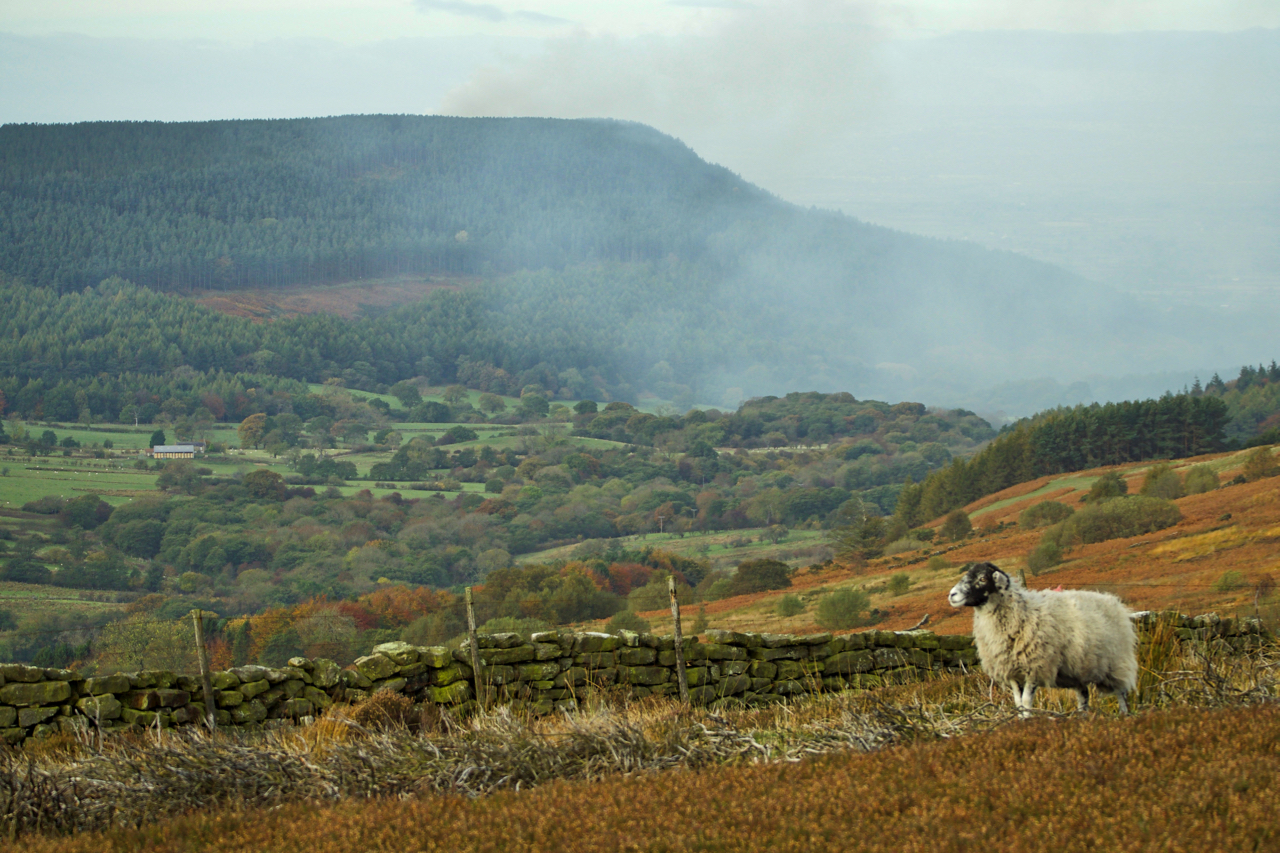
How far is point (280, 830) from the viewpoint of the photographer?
613 centimetres

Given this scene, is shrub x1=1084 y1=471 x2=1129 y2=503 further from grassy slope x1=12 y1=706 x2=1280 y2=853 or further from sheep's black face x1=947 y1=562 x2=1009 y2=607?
grassy slope x1=12 y1=706 x2=1280 y2=853

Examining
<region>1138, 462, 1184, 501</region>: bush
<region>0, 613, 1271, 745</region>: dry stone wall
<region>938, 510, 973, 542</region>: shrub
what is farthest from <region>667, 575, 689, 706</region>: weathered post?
<region>938, 510, 973, 542</region>: shrub

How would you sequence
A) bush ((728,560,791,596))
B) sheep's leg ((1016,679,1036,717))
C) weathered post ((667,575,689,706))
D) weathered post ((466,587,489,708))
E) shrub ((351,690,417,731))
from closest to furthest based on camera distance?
sheep's leg ((1016,679,1036,717)) < shrub ((351,690,417,731)) < weathered post ((466,587,489,708)) < weathered post ((667,575,689,706)) < bush ((728,560,791,596))

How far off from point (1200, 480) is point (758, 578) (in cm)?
3756

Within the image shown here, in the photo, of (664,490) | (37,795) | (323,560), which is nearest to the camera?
(37,795)

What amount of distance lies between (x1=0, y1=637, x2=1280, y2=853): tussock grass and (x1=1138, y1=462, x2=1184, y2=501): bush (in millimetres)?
81352

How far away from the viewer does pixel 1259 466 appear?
7919 cm

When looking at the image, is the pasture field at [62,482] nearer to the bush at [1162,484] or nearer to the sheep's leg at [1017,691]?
the bush at [1162,484]

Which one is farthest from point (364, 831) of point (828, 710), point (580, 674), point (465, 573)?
point (465, 573)

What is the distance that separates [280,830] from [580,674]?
7.31m

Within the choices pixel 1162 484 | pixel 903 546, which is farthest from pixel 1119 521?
pixel 903 546

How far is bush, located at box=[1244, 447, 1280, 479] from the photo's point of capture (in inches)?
3066

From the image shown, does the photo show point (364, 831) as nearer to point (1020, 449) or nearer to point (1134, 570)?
point (1134, 570)

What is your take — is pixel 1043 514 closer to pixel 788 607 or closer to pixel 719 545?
pixel 788 607
